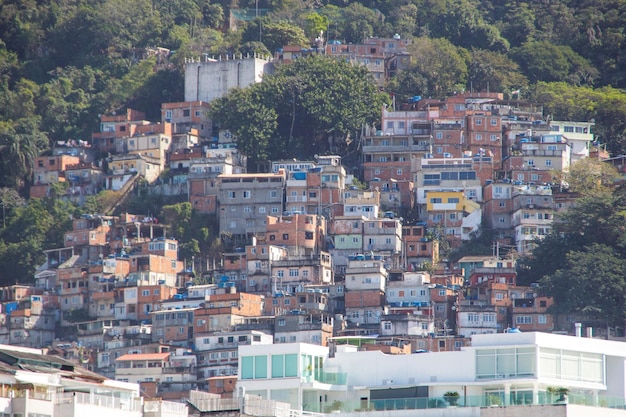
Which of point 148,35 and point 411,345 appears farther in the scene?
point 148,35

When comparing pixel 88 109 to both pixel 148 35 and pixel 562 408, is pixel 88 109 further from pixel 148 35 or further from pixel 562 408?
pixel 562 408

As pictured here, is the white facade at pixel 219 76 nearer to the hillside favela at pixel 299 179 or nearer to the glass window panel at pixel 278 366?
the hillside favela at pixel 299 179

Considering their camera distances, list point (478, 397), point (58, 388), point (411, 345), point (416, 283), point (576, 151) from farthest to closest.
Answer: point (576, 151), point (416, 283), point (411, 345), point (478, 397), point (58, 388)

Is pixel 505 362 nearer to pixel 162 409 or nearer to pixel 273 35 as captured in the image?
pixel 162 409

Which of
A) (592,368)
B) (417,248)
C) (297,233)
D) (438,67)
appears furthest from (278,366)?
(438,67)

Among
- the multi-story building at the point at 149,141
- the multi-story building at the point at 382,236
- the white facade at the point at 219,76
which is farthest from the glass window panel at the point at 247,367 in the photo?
the white facade at the point at 219,76

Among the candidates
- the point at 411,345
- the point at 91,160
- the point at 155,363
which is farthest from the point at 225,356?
the point at 91,160

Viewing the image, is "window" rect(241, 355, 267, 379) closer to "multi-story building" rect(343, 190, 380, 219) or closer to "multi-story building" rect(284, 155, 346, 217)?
"multi-story building" rect(343, 190, 380, 219)
